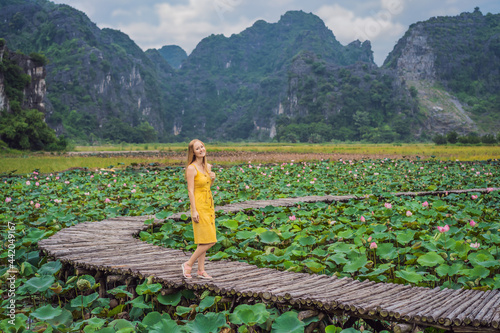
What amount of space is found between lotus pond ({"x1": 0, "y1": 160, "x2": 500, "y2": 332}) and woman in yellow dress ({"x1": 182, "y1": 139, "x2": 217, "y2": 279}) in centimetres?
27

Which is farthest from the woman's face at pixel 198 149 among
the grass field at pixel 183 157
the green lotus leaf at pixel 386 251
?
the grass field at pixel 183 157

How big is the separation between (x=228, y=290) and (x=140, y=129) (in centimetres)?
6497

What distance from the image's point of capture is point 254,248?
376 cm

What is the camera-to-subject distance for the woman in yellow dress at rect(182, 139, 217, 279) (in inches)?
108

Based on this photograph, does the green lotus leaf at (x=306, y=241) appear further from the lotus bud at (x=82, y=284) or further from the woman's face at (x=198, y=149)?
the lotus bud at (x=82, y=284)

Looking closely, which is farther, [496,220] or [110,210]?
[110,210]

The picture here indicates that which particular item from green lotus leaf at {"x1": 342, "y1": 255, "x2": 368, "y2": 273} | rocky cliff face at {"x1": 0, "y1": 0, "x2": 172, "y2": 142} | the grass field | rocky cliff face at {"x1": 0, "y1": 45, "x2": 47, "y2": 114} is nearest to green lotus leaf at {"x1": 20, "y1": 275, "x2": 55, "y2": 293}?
green lotus leaf at {"x1": 342, "y1": 255, "x2": 368, "y2": 273}

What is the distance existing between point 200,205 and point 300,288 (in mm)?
860

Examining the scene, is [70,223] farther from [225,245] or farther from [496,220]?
[496,220]

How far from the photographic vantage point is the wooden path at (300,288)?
6.16ft

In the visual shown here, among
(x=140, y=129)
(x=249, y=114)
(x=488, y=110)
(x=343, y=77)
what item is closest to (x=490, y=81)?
(x=488, y=110)

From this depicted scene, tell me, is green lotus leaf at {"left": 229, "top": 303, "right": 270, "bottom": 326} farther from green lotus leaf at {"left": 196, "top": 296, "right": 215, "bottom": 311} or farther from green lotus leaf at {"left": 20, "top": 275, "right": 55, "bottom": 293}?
green lotus leaf at {"left": 20, "top": 275, "right": 55, "bottom": 293}

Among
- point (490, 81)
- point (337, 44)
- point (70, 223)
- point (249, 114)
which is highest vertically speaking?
point (337, 44)

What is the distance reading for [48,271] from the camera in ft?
8.95
